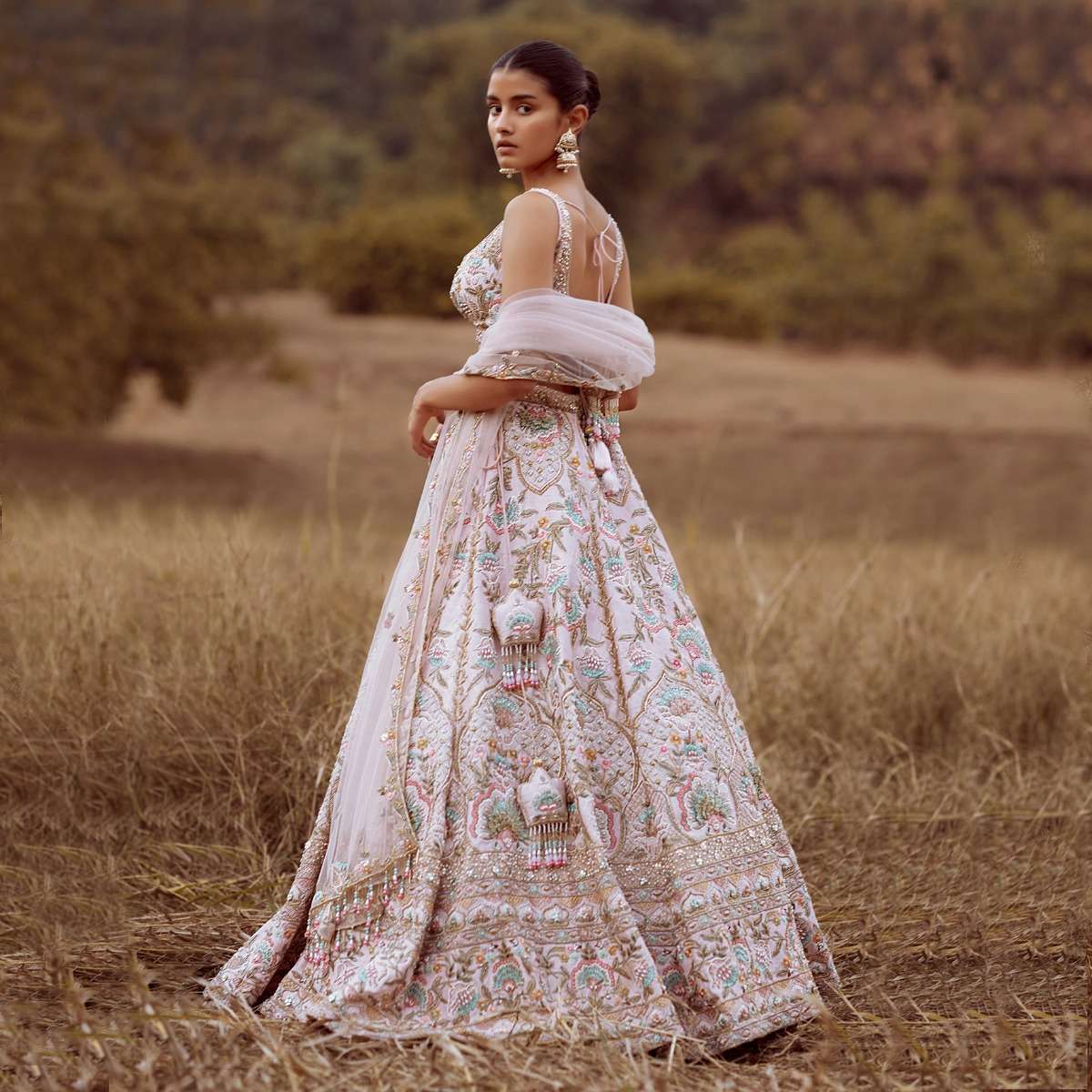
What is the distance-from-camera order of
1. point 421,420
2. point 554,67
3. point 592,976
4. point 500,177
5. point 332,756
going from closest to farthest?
point 592,976 → point 554,67 → point 421,420 → point 332,756 → point 500,177

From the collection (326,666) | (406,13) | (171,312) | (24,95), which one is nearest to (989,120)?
(406,13)

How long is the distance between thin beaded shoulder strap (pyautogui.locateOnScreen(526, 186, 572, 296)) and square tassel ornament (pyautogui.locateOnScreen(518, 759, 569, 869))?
93 cm

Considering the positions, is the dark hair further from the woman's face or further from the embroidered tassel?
the embroidered tassel

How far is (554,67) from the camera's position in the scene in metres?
2.56

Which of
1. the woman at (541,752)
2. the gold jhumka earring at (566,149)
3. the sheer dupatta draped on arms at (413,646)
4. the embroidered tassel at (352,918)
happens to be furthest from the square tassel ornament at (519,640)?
the gold jhumka earring at (566,149)

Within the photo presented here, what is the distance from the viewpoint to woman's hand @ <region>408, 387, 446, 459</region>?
2.63 metres

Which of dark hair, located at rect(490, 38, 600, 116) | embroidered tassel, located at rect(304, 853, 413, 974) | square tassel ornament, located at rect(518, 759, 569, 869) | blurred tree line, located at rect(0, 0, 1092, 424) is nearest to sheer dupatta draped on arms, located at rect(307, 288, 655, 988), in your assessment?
embroidered tassel, located at rect(304, 853, 413, 974)

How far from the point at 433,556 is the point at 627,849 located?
2.13ft

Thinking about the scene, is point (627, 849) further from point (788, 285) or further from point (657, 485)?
point (788, 285)

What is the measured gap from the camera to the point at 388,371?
442 inches

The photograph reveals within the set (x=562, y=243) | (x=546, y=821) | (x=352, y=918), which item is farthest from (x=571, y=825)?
(x=562, y=243)

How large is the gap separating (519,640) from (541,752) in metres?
0.20

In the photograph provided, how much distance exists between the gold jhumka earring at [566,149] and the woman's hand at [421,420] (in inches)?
20.0

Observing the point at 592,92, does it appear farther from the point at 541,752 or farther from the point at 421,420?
the point at 541,752
